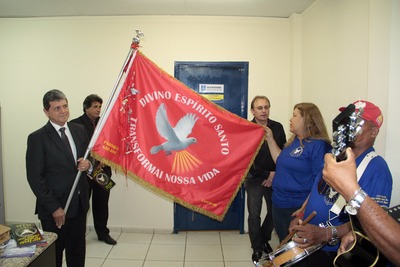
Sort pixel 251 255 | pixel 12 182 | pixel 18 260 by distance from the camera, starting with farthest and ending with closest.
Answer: pixel 12 182
pixel 251 255
pixel 18 260

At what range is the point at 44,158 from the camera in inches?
69.4

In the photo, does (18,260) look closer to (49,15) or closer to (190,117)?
(190,117)

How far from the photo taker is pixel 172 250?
284cm

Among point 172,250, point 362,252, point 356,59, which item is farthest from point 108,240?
point 356,59

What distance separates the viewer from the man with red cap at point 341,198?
1.16 m

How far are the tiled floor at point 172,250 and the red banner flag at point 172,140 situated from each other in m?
1.01

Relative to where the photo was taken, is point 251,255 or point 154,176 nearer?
point 154,176

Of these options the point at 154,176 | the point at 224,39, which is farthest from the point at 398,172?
the point at 224,39

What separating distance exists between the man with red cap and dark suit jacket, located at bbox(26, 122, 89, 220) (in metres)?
1.52

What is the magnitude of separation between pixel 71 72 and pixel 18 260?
2.50 meters

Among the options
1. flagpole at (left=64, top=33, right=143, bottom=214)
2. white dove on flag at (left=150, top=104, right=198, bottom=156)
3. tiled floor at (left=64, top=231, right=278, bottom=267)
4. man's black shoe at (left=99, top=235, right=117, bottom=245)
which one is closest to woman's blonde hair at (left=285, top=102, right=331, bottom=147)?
white dove on flag at (left=150, top=104, right=198, bottom=156)

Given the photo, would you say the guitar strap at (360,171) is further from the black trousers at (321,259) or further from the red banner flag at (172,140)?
the red banner flag at (172,140)

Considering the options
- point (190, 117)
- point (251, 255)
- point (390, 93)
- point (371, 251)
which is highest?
point (390, 93)

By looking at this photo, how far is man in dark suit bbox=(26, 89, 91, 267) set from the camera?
1.74 metres
